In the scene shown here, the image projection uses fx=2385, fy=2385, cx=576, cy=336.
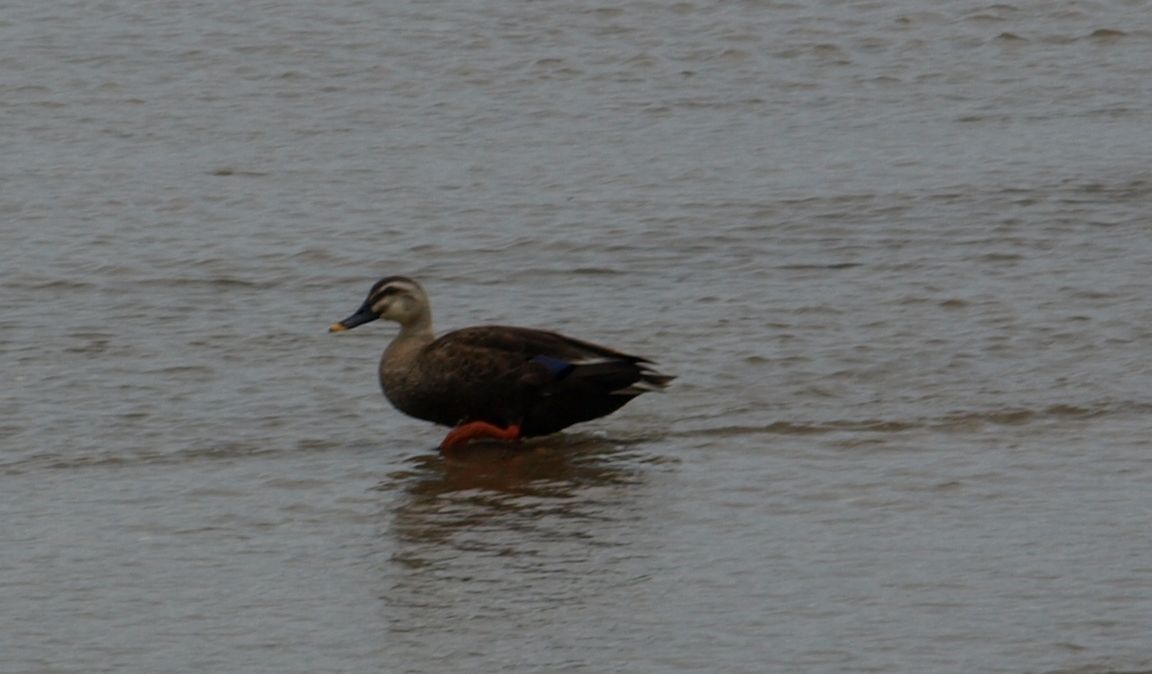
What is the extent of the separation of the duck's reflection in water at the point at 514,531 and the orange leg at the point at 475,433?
58 mm

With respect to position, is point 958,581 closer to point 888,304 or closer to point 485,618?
point 485,618

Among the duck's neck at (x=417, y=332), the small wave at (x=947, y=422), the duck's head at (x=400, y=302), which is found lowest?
the small wave at (x=947, y=422)

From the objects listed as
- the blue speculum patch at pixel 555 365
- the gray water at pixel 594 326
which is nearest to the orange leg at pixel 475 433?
the gray water at pixel 594 326

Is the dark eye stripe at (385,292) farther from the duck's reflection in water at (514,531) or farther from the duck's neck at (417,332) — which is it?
the duck's reflection in water at (514,531)

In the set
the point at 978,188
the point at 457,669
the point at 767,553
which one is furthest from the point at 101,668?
the point at 978,188

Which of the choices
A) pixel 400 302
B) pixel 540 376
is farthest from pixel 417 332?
pixel 540 376

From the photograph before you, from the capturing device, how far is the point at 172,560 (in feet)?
25.7

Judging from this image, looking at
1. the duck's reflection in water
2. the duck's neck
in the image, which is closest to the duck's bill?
the duck's neck

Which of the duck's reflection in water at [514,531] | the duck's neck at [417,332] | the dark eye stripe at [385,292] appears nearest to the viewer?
the duck's reflection in water at [514,531]

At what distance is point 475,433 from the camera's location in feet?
31.8

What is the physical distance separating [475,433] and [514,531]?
5.14 feet

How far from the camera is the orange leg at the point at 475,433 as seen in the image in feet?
31.8

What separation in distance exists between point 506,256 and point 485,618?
593 centimetres

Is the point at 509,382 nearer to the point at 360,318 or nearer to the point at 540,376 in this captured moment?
the point at 540,376
